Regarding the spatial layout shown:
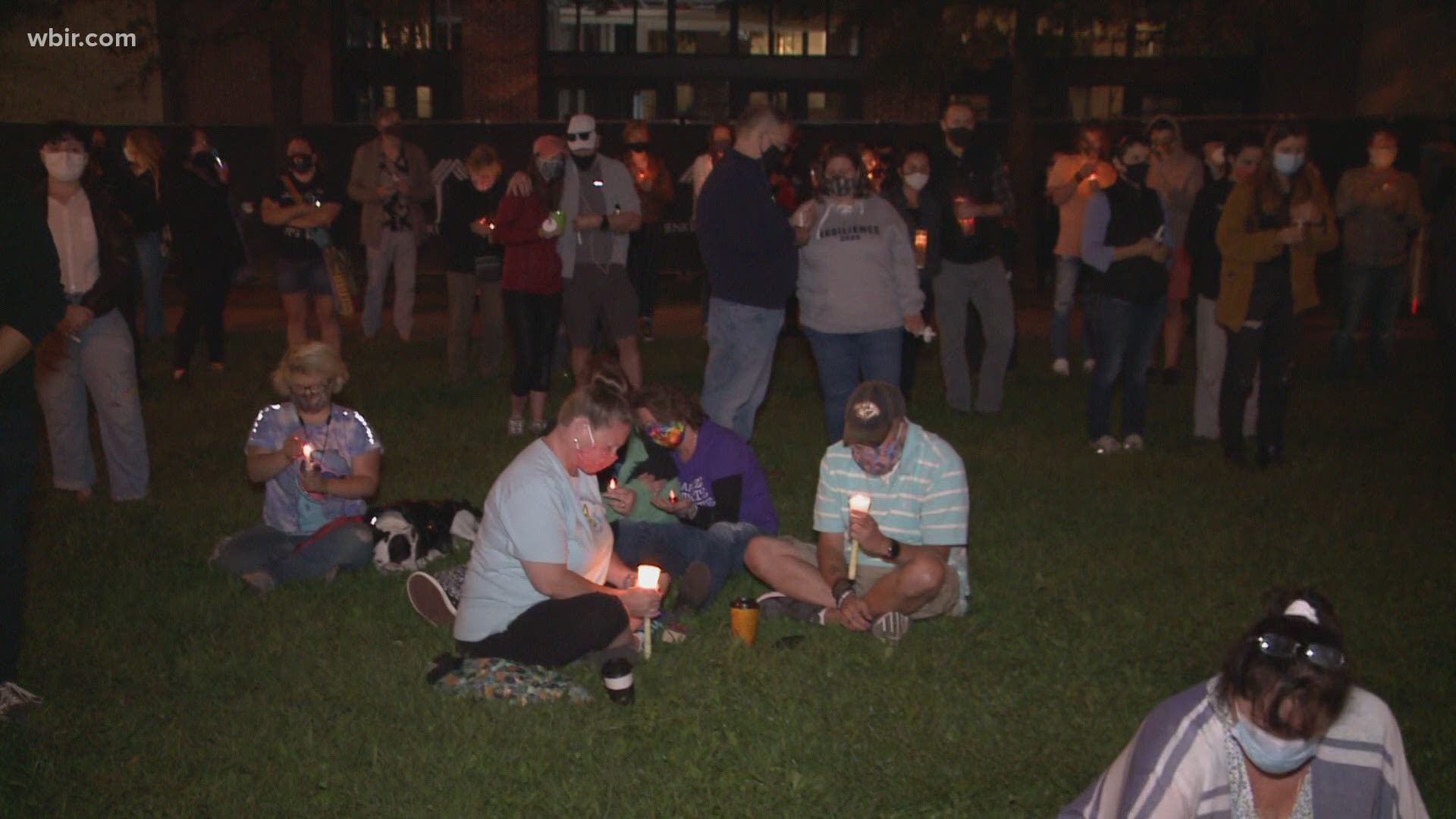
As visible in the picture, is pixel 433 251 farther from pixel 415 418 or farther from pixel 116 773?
pixel 116 773

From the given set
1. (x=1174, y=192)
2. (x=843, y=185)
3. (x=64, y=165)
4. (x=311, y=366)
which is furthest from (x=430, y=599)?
(x=1174, y=192)

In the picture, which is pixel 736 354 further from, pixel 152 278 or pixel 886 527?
pixel 152 278

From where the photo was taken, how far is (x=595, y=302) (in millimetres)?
9891

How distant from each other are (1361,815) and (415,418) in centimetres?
852

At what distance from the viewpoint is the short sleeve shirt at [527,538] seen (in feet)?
17.2

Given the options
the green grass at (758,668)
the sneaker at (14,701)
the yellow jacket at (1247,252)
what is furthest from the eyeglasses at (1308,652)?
the yellow jacket at (1247,252)

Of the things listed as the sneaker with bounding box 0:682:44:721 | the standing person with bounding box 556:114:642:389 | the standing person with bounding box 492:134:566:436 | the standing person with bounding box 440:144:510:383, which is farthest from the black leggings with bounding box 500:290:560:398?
the sneaker with bounding box 0:682:44:721

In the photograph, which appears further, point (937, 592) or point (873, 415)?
point (937, 592)

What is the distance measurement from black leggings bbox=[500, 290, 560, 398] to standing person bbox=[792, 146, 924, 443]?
243cm

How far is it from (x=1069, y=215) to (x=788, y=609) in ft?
24.0

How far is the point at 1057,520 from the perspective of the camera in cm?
802

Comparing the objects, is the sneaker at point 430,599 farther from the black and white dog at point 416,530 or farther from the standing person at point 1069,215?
the standing person at point 1069,215

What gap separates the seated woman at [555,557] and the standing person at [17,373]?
1679 mm

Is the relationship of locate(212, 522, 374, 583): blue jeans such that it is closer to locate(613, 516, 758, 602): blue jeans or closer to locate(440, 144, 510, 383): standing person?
locate(613, 516, 758, 602): blue jeans
